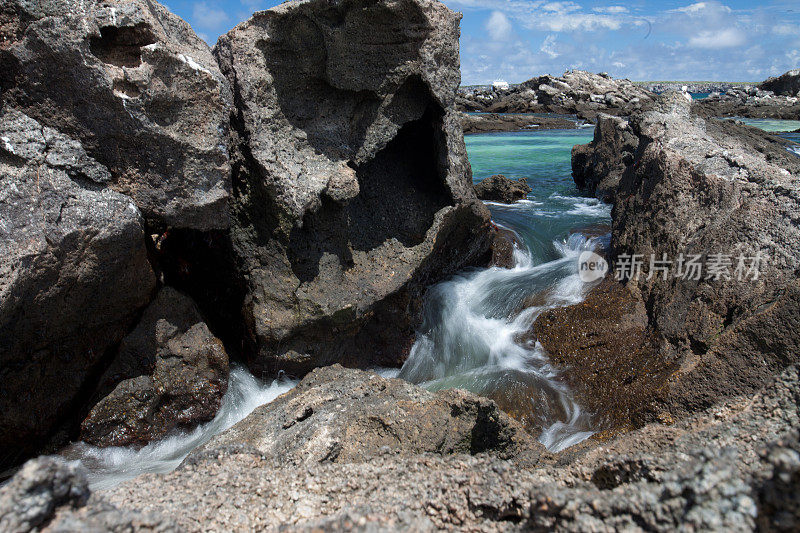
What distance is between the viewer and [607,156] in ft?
41.8

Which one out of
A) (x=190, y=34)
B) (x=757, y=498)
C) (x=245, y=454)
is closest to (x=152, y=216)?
(x=190, y=34)

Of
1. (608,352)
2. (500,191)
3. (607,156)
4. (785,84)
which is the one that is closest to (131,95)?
(608,352)

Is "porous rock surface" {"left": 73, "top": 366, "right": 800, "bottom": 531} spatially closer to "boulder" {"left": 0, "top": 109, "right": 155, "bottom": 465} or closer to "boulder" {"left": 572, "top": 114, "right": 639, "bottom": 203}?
"boulder" {"left": 0, "top": 109, "right": 155, "bottom": 465}

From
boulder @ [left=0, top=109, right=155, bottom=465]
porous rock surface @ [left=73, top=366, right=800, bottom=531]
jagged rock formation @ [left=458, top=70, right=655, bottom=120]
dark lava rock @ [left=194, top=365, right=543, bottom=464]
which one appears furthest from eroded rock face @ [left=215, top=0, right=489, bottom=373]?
jagged rock formation @ [left=458, top=70, right=655, bottom=120]

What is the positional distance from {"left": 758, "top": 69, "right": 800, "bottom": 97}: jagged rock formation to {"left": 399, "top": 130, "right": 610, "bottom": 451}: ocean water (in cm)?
4759

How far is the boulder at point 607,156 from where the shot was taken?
39.8ft

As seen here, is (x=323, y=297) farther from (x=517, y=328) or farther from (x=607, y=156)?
(x=607, y=156)

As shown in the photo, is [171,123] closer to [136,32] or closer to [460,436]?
[136,32]

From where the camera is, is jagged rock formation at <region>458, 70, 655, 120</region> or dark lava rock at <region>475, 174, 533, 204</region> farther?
jagged rock formation at <region>458, 70, 655, 120</region>

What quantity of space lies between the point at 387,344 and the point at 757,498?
454cm

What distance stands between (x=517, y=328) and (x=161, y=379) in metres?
3.87

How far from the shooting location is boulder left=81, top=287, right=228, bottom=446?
4.30 meters

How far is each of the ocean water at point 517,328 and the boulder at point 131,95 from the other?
3024mm

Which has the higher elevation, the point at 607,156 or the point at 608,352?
the point at 607,156
